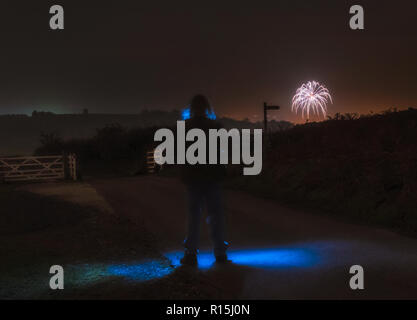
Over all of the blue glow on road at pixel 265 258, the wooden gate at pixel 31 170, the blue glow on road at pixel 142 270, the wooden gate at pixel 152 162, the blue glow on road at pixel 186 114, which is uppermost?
the wooden gate at pixel 152 162

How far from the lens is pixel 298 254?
6.77 meters

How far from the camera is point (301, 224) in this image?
9367 millimetres

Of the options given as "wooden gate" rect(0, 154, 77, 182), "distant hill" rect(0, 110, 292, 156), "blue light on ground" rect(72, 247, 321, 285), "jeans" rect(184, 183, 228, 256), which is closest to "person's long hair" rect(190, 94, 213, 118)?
"jeans" rect(184, 183, 228, 256)

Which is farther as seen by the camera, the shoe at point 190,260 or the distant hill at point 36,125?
the distant hill at point 36,125

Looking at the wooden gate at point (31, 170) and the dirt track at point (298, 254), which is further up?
the wooden gate at point (31, 170)

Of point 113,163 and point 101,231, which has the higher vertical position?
point 113,163

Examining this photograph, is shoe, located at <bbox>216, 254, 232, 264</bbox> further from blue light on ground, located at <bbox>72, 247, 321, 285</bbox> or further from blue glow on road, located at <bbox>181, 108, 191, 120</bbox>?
blue glow on road, located at <bbox>181, 108, 191, 120</bbox>

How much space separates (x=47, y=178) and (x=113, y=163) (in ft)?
63.2

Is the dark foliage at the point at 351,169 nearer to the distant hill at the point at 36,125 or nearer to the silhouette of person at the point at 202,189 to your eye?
the silhouette of person at the point at 202,189

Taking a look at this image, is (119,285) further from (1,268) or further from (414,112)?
(414,112)

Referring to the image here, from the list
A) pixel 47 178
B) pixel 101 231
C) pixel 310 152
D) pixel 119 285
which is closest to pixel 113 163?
pixel 47 178

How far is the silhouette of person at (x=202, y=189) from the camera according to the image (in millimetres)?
6102

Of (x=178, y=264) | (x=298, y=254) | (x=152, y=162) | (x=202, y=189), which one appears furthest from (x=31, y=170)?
(x=298, y=254)

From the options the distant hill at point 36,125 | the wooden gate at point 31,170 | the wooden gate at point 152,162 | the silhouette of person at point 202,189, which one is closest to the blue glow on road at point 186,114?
the silhouette of person at point 202,189
